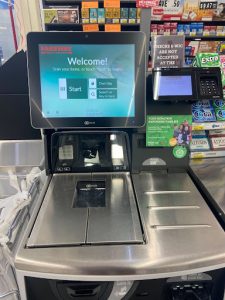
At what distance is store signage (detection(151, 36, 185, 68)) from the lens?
3.45ft

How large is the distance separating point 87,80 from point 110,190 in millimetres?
426

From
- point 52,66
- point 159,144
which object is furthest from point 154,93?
point 52,66

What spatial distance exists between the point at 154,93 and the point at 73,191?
50 cm

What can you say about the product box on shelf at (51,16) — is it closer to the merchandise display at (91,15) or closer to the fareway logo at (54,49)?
the merchandise display at (91,15)

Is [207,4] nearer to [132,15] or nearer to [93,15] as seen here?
[132,15]

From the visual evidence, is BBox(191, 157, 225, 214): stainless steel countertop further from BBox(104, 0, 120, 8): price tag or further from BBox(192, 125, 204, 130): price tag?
BBox(104, 0, 120, 8): price tag

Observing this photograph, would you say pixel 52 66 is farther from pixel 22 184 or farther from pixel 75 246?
pixel 75 246

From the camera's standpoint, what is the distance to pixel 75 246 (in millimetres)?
753

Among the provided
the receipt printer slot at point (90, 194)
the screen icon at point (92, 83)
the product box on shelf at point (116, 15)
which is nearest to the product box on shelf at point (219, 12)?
the product box on shelf at point (116, 15)

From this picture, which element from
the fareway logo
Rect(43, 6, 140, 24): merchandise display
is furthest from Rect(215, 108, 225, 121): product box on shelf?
Rect(43, 6, 140, 24): merchandise display

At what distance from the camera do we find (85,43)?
0.97 meters

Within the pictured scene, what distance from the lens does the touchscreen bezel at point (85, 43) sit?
0.96m

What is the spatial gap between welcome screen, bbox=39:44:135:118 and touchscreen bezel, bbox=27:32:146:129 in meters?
0.01

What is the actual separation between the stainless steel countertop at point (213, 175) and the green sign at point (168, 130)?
0.14 meters
